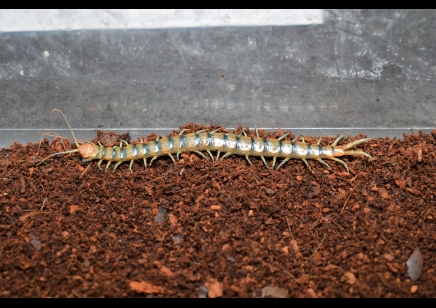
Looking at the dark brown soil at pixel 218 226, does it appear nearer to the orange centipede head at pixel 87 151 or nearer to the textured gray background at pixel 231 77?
the orange centipede head at pixel 87 151

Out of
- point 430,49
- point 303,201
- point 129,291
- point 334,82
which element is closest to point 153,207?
point 129,291

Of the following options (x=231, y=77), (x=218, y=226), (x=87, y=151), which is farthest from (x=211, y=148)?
(x=87, y=151)

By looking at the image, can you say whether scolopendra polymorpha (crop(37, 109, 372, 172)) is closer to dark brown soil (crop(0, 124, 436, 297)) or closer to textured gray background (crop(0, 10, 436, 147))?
dark brown soil (crop(0, 124, 436, 297))

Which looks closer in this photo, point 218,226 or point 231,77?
point 218,226

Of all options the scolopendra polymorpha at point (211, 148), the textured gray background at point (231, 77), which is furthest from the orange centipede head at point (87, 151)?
the textured gray background at point (231, 77)

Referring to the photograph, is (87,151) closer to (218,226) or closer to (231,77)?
(218,226)

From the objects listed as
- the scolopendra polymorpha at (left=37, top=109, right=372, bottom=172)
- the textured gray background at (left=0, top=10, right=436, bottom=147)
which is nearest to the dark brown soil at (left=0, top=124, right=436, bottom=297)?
the scolopendra polymorpha at (left=37, top=109, right=372, bottom=172)
